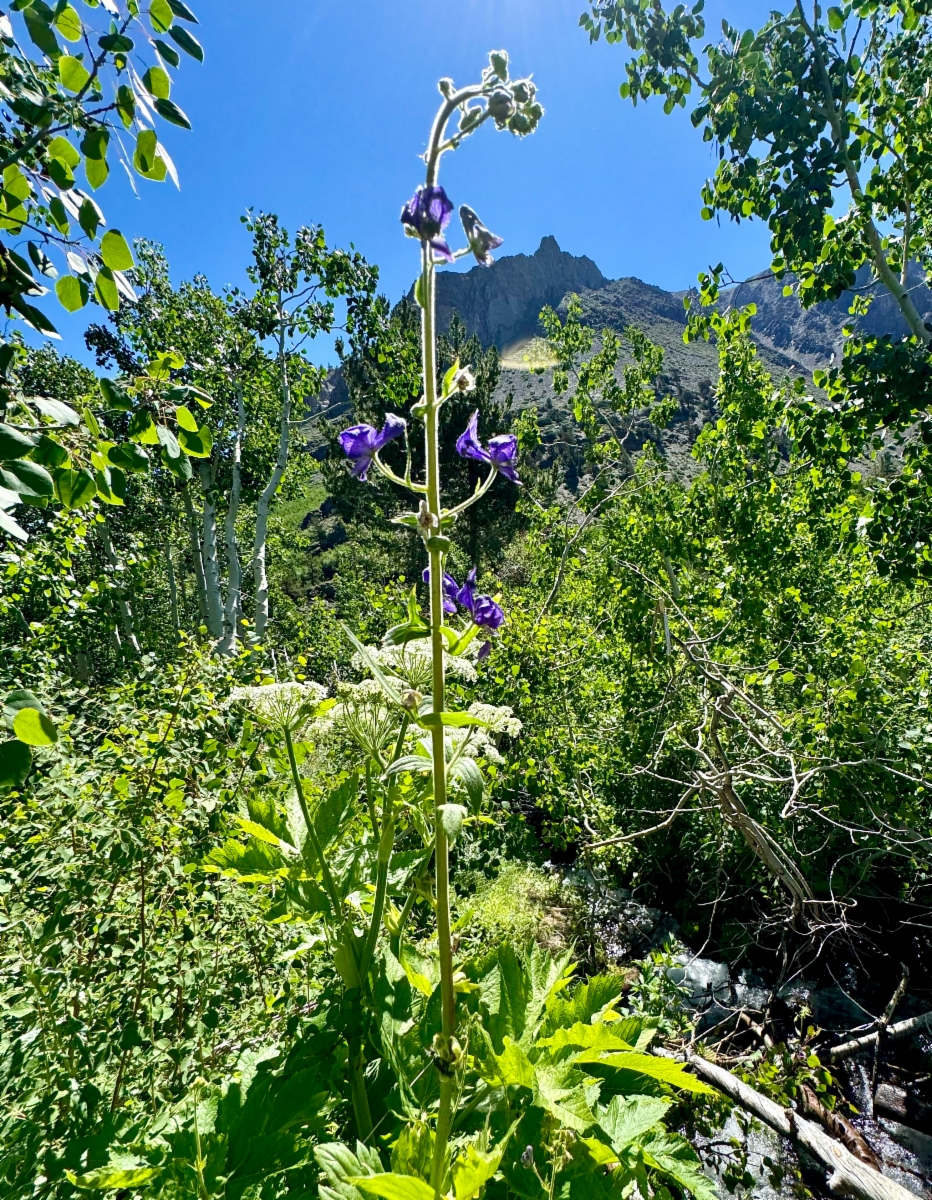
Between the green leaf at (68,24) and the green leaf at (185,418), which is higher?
the green leaf at (68,24)

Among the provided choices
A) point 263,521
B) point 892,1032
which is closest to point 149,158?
point 892,1032

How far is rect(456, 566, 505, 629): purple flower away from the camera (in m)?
1.60

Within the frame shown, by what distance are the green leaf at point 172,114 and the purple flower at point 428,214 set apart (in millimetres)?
506

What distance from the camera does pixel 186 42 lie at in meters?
1.22

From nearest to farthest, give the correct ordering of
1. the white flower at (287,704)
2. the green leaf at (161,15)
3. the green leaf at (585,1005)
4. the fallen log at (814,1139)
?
the green leaf at (161,15) < the green leaf at (585,1005) < the white flower at (287,704) < the fallen log at (814,1139)

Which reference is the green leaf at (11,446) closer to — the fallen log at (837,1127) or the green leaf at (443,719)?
the green leaf at (443,719)

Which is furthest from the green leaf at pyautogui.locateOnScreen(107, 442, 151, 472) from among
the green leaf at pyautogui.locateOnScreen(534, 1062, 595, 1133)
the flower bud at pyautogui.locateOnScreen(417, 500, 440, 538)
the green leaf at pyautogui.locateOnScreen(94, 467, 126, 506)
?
the green leaf at pyautogui.locateOnScreen(534, 1062, 595, 1133)

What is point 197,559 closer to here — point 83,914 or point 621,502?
point 621,502

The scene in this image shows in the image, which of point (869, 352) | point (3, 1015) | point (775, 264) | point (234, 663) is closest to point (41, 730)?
point (3, 1015)

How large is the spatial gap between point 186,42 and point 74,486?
3.24 ft

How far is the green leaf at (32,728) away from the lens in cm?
75

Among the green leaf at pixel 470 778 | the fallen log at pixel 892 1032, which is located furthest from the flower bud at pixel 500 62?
the fallen log at pixel 892 1032

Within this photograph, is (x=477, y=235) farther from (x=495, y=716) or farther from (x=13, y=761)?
(x=495, y=716)

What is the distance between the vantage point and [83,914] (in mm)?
2291
